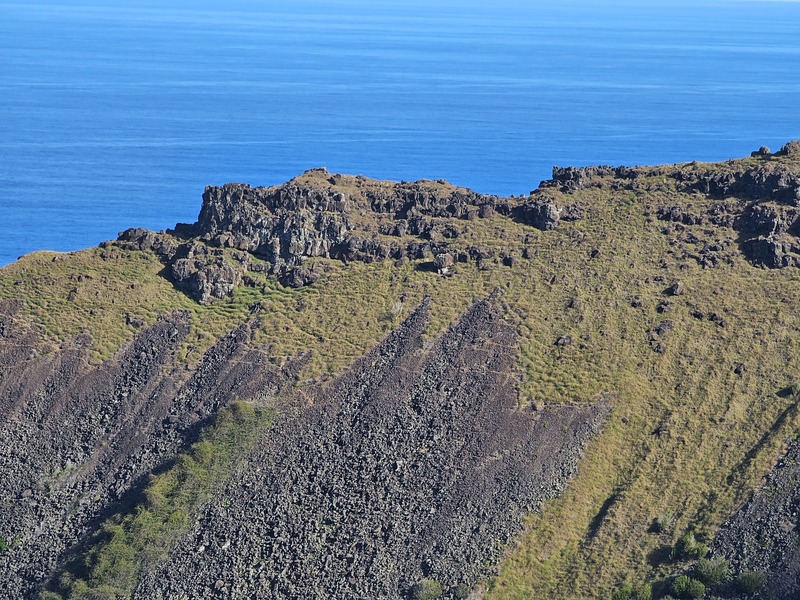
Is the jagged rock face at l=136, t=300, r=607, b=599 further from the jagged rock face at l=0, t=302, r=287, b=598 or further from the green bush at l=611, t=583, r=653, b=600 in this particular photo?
the green bush at l=611, t=583, r=653, b=600

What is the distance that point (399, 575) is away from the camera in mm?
66312

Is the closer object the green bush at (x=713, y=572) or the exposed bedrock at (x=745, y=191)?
the green bush at (x=713, y=572)

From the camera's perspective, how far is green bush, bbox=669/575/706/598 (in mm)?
63281

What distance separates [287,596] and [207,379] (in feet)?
64.7

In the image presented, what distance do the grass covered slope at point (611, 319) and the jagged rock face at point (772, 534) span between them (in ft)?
4.00

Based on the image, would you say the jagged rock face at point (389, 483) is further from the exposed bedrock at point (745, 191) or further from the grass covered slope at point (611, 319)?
the exposed bedrock at point (745, 191)

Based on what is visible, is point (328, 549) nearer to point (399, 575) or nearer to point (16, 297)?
point (399, 575)

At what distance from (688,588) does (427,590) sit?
527 inches

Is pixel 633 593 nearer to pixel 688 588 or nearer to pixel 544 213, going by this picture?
pixel 688 588

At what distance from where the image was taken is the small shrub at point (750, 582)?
63.2 m

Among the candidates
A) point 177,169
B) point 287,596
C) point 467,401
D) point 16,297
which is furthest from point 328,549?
point 177,169

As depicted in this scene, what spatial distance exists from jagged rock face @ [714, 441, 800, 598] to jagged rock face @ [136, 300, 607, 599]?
10.2 m

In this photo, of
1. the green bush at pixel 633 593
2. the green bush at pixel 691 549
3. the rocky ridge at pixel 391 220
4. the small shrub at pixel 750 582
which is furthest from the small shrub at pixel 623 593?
the rocky ridge at pixel 391 220

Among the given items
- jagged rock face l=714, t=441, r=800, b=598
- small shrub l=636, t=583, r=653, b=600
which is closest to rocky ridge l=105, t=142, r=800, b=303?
jagged rock face l=714, t=441, r=800, b=598
